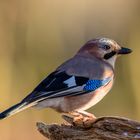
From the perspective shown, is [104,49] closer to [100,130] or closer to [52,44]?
[100,130]

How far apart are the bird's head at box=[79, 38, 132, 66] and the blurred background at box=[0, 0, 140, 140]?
8.20ft

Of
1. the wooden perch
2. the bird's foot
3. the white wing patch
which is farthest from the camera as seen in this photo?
the white wing patch

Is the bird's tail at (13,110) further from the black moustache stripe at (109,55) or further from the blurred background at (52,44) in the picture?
the blurred background at (52,44)

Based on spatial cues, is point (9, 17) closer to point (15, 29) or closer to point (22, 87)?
point (15, 29)

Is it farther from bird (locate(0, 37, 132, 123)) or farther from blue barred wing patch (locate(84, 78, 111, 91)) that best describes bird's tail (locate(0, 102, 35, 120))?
blue barred wing patch (locate(84, 78, 111, 91))

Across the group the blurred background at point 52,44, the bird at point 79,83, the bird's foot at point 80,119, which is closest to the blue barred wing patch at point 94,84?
the bird at point 79,83

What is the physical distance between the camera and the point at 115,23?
12.0 m

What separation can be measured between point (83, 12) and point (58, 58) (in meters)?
1.06

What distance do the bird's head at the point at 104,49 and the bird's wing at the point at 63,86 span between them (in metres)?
0.42

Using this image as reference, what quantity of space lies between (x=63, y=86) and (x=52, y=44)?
3970mm

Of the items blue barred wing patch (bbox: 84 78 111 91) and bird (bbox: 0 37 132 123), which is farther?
blue barred wing patch (bbox: 84 78 111 91)

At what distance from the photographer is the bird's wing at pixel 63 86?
24.8 feet

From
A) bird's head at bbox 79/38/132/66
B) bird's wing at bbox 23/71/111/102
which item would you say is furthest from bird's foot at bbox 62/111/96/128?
bird's head at bbox 79/38/132/66

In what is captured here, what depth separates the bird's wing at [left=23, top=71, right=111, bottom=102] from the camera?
755 cm
